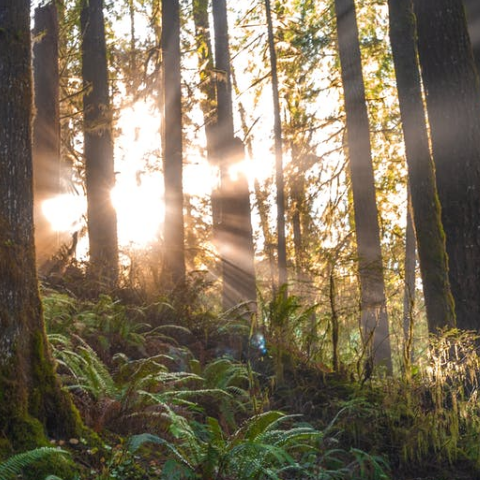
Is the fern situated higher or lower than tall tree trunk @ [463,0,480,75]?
lower

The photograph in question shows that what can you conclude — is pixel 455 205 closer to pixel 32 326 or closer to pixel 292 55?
pixel 32 326

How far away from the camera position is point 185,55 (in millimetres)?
15977

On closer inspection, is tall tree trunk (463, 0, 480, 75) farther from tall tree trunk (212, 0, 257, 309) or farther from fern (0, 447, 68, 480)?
fern (0, 447, 68, 480)

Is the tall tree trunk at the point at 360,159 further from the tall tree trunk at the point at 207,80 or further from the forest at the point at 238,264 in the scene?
the tall tree trunk at the point at 207,80

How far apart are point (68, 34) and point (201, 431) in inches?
513

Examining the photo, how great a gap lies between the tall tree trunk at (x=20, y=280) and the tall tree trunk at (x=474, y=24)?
6774mm

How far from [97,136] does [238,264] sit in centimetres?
414

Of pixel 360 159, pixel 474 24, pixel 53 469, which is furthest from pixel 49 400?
pixel 360 159

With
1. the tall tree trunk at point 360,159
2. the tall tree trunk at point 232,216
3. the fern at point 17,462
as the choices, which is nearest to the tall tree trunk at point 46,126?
the tall tree trunk at point 232,216

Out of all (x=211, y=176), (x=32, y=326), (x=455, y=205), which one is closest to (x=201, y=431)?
(x=32, y=326)

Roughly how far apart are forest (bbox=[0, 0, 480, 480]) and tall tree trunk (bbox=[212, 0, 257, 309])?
5 cm

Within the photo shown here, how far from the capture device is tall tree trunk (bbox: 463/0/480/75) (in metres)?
9.06

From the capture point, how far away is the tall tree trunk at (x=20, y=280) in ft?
13.7

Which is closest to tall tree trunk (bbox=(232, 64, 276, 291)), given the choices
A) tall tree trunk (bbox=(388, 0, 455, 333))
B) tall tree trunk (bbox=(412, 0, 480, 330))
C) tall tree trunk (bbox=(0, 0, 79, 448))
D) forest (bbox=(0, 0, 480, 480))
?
forest (bbox=(0, 0, 480, 480))
